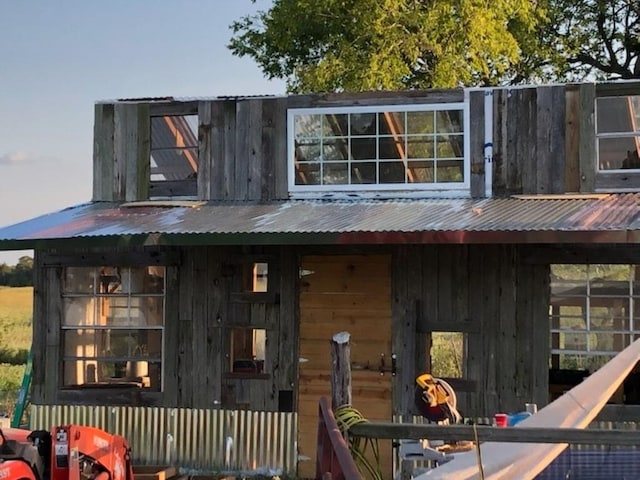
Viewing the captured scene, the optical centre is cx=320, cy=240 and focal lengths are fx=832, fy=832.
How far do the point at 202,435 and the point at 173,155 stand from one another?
11.8 feet

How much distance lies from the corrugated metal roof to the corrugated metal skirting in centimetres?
→ 227

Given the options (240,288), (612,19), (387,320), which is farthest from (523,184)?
(612,19)

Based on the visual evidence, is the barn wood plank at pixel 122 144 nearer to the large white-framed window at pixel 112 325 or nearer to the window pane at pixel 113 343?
the large white-framed window at pixel 112 325

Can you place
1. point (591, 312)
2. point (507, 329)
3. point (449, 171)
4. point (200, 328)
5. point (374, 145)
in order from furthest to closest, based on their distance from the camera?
1. point (374, 145)
2. point (449, 171)
3. point (200, 328)
4. point (507, 329)
5. point (591, 312)

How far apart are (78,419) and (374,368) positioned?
144 inches

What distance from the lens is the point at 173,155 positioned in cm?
1084

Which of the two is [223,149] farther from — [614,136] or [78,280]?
[614,136]

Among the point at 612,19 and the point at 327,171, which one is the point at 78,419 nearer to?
the point at 327,171

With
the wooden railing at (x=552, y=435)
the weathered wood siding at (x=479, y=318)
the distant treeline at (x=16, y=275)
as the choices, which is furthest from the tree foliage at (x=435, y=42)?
the distant treeline at (x=16, y=275)

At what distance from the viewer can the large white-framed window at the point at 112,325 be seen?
10203mm

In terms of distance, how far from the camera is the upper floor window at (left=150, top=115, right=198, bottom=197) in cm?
1077

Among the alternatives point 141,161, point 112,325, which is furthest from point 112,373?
point 141,161

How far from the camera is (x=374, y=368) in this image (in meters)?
9.52

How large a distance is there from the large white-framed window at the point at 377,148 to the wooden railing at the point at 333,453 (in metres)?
5.63
